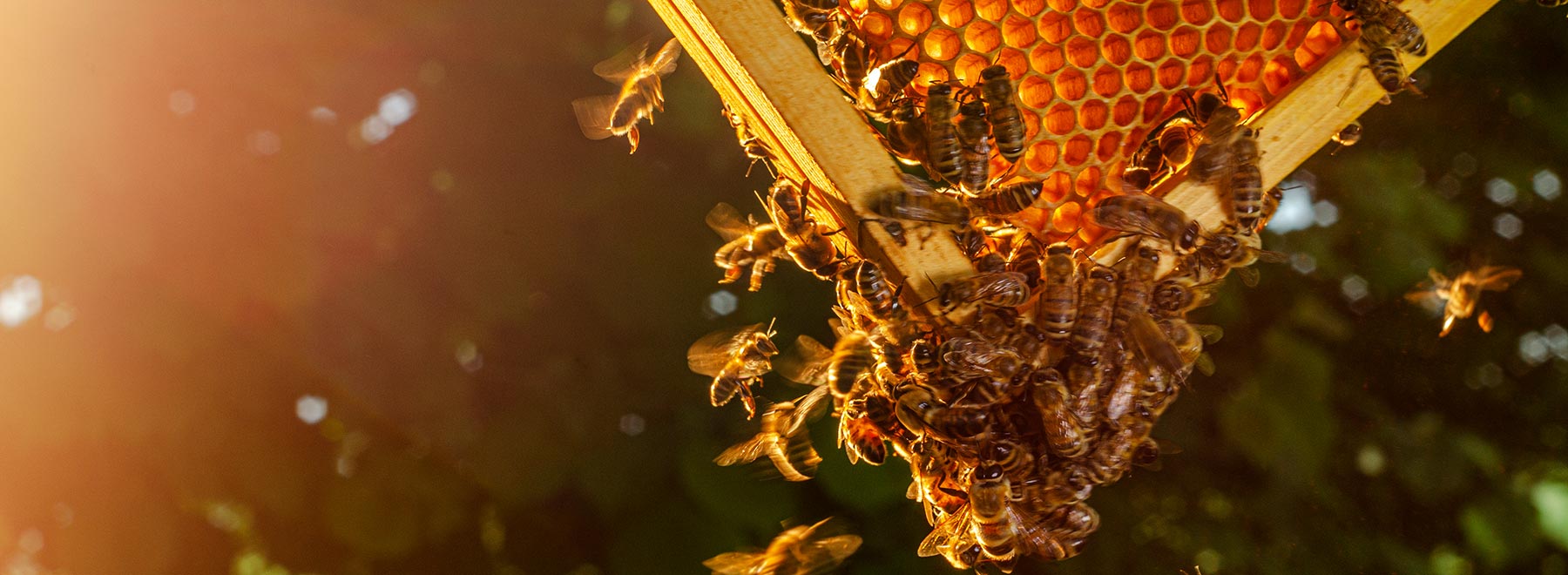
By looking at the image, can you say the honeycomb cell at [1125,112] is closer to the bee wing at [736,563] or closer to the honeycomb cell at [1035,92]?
the honeycomb cell at [1035,92]

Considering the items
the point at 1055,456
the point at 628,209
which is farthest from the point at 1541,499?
the point at 628,209

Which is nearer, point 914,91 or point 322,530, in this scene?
point 914,91

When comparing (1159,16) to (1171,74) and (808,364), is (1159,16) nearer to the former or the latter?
(1171,74)

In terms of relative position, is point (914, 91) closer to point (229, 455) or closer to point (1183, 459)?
point (1183, 459)

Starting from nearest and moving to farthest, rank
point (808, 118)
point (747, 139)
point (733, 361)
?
point (808, 118) < point (747, 139) < point (733, 361)

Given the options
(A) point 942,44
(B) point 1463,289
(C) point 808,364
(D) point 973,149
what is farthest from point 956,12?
(B) point 1463,289

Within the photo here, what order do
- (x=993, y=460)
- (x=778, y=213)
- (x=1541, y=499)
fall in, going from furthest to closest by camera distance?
(x=1541, y=499) → (x=778, y=213) → (x=993, y=460)
